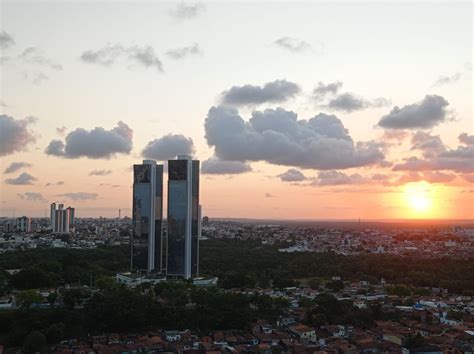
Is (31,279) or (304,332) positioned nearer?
(304,332)

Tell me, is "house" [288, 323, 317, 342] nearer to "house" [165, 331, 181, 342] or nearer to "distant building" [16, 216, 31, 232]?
"house" [165, 331, 181, 342]

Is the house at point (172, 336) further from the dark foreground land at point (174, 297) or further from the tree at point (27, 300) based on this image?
the tree at point (27, 300)

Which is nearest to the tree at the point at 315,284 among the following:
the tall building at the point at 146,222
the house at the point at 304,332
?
the tall building at the point at 146,222

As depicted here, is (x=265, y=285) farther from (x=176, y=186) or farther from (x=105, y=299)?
(x=105, y=299)

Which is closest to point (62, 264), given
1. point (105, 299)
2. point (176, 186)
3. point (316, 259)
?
point (176, 186)

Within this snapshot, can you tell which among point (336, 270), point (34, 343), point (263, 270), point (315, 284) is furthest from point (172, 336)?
point (336, 270)

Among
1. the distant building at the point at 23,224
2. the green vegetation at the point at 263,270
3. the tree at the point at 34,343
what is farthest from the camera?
the distant building at the point at 23,224

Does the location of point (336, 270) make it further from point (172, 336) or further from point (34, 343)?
point (34, 343)

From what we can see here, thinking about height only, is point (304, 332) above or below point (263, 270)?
below
